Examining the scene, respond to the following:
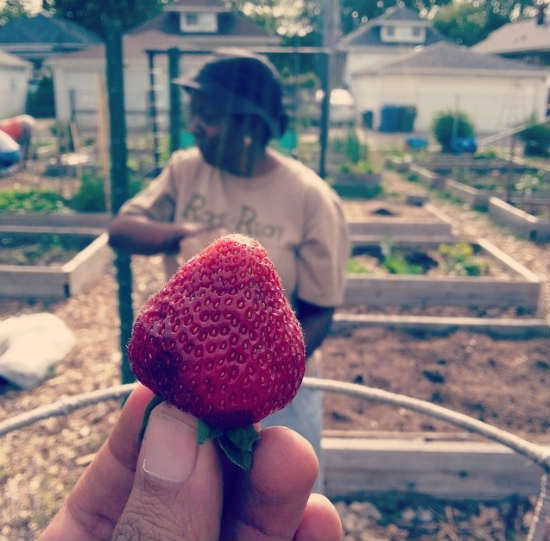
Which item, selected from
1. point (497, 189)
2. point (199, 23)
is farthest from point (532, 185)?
point (199, 23)

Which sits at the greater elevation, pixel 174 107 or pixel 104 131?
pixel 174 107

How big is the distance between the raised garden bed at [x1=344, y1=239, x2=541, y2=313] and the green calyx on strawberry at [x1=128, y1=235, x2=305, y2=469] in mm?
5060

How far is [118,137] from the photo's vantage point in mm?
3398

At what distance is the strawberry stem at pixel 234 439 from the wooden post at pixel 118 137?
239 centimetres

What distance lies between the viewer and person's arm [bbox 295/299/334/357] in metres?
2.66

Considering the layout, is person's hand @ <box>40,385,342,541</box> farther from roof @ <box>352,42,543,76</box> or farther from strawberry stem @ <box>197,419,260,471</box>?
roof @ <box>352,42,543,76</box>

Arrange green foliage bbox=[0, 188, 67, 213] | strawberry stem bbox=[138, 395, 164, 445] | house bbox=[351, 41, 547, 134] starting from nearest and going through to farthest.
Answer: strawberry stem bbox=[138, 395, 164, 445], green foliage bbox=[0, 188, 67, 213], house bbox=[351, 41, 547, 134]

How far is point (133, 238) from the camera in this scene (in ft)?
9.04

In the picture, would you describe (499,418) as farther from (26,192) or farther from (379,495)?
(26,192)

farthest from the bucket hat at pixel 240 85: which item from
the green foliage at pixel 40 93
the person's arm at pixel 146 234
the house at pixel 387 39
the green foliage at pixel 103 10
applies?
the house at pixel 387 39

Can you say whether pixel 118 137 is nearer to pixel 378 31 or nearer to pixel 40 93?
pixel 40 93

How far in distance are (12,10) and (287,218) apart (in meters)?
1.34

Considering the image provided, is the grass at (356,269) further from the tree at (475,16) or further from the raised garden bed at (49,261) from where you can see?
the tree at (475,16)

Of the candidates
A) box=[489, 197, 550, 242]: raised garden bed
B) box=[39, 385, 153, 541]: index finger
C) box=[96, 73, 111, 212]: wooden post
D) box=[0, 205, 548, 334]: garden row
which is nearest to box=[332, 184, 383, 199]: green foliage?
box=[0, 205, 548, 334]: garden row
